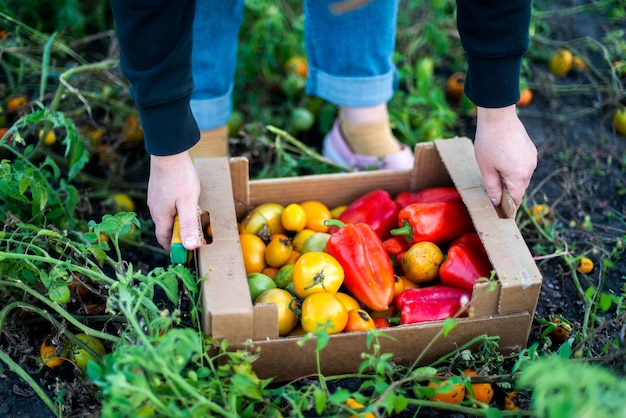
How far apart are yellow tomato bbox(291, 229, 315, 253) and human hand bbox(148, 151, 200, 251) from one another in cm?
45

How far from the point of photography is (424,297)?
6.01 ft

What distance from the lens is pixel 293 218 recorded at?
206cm

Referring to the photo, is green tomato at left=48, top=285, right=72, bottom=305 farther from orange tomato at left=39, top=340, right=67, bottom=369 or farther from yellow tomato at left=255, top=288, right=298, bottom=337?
yellow tomato at left=255, top=288, right=298, bottom=337

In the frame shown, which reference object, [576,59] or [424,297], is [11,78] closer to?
[424,297]

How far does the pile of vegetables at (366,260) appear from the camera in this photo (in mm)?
1778

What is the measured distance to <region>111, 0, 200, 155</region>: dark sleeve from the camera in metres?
1.45

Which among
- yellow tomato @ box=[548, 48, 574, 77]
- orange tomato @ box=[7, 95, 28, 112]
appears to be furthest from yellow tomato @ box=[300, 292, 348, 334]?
yellow tomato @ box=[548, 48, 574, 77]

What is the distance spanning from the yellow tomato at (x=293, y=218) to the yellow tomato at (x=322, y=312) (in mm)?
374

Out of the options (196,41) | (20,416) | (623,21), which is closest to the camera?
(20,416)

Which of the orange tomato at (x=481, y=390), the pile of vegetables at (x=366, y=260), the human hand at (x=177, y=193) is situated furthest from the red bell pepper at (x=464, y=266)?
the human hand at (x=177, y=193)

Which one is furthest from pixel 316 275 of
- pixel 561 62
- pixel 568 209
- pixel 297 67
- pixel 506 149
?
pixel 561 62

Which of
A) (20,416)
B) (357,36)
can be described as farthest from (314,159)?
(20,416)

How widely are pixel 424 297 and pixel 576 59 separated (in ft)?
6.36

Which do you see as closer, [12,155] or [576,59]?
[12,155]
